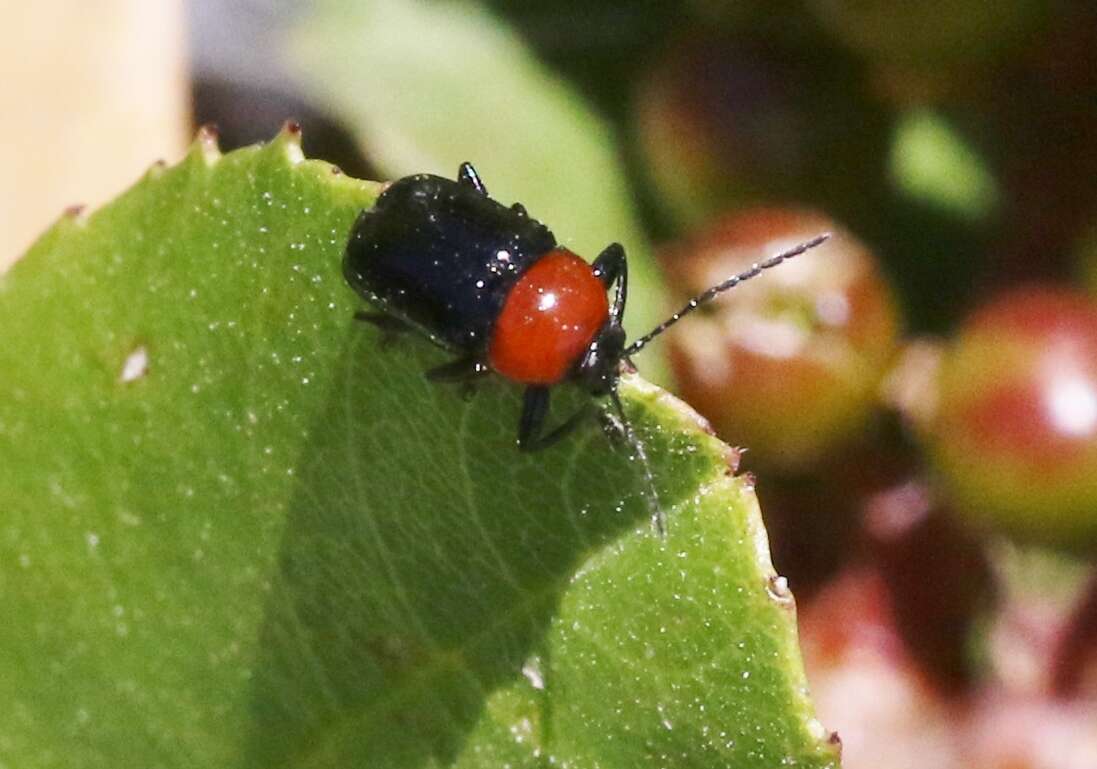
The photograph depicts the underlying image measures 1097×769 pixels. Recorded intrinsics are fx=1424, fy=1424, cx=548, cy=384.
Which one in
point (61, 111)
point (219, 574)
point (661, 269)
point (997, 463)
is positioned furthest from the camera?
point (61, 111)

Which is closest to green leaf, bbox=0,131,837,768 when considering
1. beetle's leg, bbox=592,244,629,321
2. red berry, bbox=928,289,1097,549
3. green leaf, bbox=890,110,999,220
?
beetle's leg, bbox=592,244,629,321

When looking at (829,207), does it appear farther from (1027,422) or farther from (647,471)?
(647,471)

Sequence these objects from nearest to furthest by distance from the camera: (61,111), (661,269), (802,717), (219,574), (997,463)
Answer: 1. (802,717)
2. (219,574)
3. (997,463)
4. (661,269)
5. (61,111)

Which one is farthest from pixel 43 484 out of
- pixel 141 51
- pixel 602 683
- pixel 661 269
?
pixel 141 51

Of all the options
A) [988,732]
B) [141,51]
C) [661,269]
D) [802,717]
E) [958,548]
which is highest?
[141,51]

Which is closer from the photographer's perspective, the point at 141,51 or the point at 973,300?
the point at 973,300

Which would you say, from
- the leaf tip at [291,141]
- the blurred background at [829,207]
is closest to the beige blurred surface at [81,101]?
the blurred background at [829,207]

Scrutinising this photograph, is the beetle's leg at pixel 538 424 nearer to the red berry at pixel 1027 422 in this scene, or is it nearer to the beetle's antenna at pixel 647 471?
the beetle's antenna at pixel 647 471

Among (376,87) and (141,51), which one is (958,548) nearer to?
(376,87)
